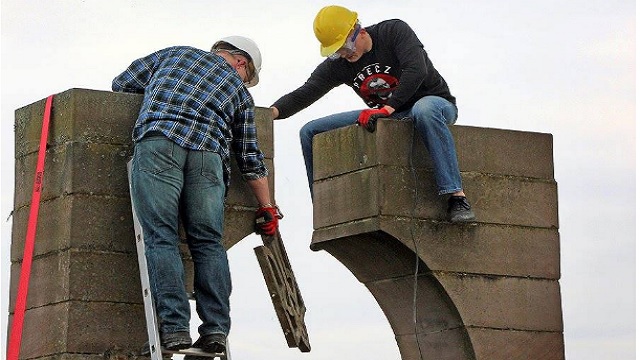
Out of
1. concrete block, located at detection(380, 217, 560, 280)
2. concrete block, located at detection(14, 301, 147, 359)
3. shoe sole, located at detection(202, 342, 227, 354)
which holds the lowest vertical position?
shoe sole, located at detection(202, 342, 227, 354)

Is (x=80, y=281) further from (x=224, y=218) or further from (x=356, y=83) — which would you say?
(x=356, y=83)

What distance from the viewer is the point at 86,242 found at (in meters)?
9.86

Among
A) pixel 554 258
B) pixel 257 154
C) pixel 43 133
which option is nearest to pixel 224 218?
pixel 257 154

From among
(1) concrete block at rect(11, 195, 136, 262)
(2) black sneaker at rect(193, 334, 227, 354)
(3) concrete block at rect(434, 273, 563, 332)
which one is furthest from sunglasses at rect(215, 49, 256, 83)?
(3) concrete block at rect(434, 273, 563, 332)

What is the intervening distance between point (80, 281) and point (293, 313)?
137 centimetres

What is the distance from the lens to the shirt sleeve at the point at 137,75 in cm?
979

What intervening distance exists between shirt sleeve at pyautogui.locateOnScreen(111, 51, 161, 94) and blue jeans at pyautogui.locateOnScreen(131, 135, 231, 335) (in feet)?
2.01

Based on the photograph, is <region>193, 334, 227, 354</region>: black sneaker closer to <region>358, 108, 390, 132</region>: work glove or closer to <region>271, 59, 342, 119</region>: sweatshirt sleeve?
<region>358, 108, 390, 132</region>: work glove

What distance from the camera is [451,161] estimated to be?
36.2 feet

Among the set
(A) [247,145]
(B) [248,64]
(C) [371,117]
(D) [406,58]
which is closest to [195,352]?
(A) [247,145]

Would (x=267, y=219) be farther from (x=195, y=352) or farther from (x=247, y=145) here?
(x=195, y=352)

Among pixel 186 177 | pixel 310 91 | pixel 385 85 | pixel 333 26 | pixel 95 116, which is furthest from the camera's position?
pixel 310 91

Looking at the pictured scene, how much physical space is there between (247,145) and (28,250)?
1481 mm

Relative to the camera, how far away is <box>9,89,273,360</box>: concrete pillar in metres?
9.77
